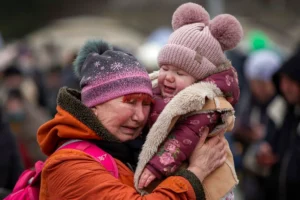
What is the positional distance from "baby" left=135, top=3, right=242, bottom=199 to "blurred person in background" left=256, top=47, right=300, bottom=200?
2478mm

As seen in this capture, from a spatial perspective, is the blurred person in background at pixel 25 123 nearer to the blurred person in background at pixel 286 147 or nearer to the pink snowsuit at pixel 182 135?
the blurred person in background at pixel 286 147

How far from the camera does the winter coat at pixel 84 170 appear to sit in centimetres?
291

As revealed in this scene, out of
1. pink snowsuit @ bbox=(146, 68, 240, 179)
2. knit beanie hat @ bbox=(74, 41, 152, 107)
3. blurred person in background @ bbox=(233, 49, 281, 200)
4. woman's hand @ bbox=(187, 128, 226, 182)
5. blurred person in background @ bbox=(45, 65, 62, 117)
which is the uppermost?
knit beanie hat @ bbox=(74, 41, 152, 107)

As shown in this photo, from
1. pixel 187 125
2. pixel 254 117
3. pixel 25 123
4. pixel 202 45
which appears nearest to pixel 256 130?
pixel 254 117

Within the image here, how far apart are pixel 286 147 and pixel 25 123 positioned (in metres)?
2.83

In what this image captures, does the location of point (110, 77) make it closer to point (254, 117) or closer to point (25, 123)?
point (25, 123)

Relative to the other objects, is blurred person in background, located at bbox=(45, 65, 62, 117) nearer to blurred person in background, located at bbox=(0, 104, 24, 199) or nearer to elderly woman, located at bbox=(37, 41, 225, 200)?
blurred person in background, located at bbox=(0, 104, 24, 199)

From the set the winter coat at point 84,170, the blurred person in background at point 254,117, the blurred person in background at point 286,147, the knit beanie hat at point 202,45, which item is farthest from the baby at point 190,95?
the blurred person in background at point 254,117

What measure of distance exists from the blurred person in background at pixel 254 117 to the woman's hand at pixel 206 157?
349 cm

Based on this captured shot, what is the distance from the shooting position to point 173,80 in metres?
3.23

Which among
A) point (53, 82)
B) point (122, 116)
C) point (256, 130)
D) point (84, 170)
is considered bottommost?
point (53, 82)

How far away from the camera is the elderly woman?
2.93m

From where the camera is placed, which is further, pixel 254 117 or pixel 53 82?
pixel 53 82

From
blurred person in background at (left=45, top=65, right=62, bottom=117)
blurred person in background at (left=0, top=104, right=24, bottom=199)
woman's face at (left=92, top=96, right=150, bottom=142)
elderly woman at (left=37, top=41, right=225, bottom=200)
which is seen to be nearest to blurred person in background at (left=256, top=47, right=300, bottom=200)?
blurred person in background at (left=0, top=104, right=24, bottom=199)
